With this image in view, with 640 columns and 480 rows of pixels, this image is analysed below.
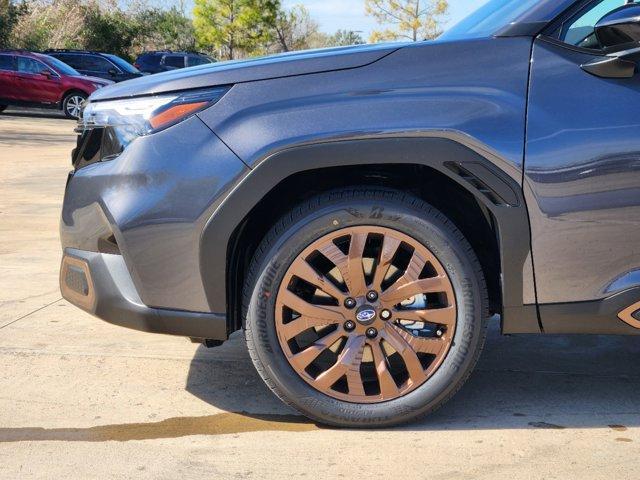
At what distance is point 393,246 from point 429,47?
0.71 m

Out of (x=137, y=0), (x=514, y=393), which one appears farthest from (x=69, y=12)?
(x=514, y=393)

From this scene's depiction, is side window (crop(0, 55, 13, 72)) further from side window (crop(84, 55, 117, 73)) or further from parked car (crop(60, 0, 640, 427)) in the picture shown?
parked car (crop(60, 0, 640, 427))

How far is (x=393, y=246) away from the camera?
11.0ft

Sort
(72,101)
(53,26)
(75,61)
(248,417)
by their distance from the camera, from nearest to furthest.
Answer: (248,417) → (72,101) → (75,61) → (53,26)

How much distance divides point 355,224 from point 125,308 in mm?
893

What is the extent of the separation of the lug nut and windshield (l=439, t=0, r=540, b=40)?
3.36ft

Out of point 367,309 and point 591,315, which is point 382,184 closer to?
point 367,309

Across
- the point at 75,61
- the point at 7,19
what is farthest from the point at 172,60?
the point at 7,19

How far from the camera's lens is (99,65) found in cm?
2609

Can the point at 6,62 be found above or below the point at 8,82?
above

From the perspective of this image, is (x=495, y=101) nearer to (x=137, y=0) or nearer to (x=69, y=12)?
(x=69, y=12)

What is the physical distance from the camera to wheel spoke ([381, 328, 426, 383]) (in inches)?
133

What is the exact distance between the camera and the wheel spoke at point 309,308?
3.36 meters

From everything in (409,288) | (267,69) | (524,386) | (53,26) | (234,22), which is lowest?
(524,386)
